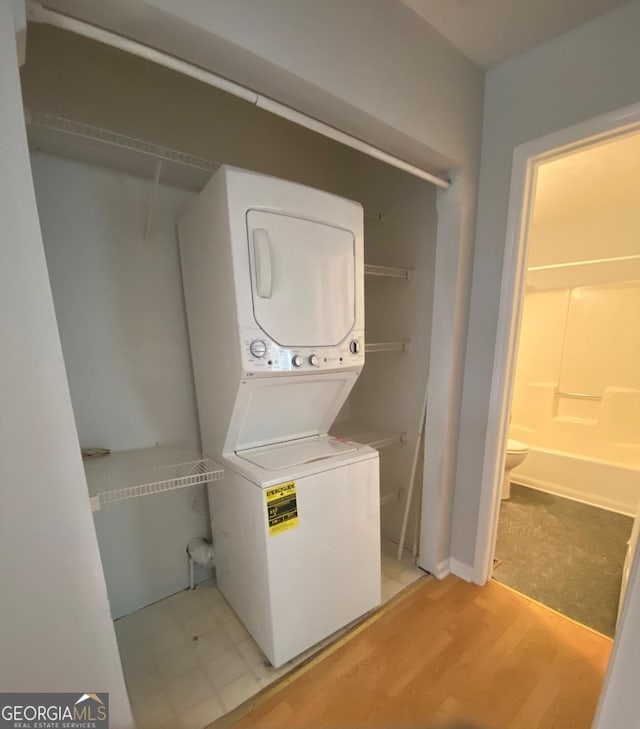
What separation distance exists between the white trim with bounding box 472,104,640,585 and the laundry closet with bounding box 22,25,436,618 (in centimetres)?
38

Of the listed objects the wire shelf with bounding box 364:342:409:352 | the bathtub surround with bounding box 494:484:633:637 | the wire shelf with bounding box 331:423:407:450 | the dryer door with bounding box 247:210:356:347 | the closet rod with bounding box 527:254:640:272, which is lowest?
the bathtub surround with bounding box 494:484:633:637

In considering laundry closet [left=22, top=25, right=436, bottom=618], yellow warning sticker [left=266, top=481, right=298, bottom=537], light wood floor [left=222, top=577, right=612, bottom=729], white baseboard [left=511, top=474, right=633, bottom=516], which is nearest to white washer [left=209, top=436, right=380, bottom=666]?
yellow warning sticker [left=266, top=481, right=298, bottom=537]

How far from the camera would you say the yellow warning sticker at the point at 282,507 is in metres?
1.18

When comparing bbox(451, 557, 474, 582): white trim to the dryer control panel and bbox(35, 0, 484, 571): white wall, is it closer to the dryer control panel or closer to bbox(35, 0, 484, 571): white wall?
bbox(35, 0, 484, 571): white wall

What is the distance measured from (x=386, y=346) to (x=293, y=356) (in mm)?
751

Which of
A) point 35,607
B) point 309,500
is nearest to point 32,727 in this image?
point 35,607

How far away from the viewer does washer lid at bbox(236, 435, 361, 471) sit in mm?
1319

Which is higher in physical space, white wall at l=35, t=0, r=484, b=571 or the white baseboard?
white wall at l=35, t=0, r=484, b=571

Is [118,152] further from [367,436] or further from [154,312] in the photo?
[367,436]

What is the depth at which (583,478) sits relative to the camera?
2.81m

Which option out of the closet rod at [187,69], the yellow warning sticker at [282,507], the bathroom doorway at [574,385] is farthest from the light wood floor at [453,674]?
the closet rod at [187,69]

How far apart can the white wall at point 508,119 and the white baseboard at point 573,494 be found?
1.72 m
